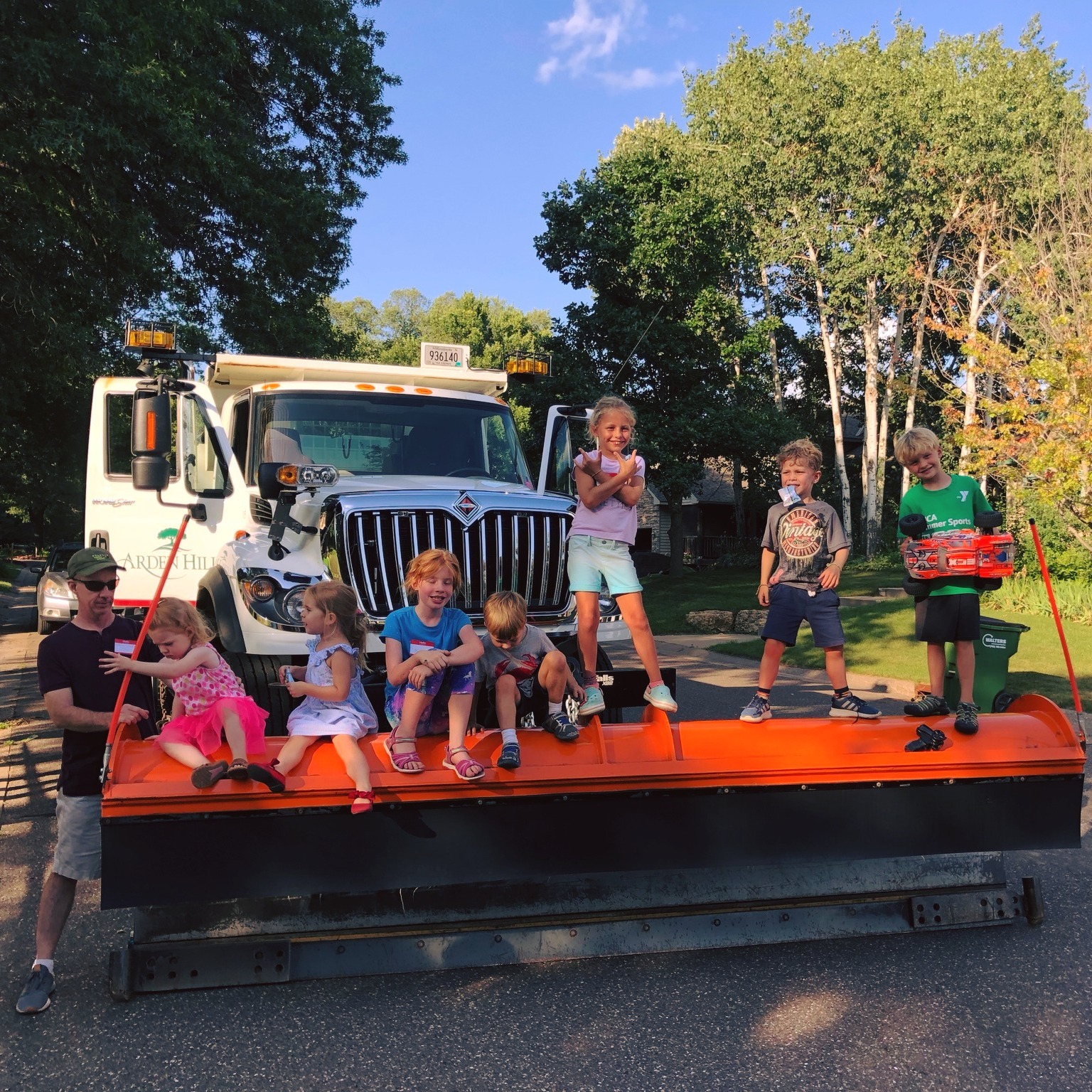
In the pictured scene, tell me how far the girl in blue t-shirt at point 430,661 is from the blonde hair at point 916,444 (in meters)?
2.48

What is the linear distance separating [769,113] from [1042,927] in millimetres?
32561

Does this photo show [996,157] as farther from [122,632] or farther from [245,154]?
[122,632]

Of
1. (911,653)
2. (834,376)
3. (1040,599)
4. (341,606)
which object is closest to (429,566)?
(341,606)

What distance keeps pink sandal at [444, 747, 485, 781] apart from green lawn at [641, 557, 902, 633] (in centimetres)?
1479

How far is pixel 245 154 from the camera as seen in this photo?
1655 cm

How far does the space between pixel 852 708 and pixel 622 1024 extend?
77.5 inches

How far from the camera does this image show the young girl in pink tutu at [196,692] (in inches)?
151

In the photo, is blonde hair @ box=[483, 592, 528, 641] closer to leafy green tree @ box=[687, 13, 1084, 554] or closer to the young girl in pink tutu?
the young girl in pink tutu

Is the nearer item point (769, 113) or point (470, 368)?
point (470, 368)

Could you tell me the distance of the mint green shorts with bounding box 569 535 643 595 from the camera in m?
5.23

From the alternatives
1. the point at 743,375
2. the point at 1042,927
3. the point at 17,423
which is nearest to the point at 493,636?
the point at 1042,927

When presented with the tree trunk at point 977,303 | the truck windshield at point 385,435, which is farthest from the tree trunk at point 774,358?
the truck windshield at point 385,435

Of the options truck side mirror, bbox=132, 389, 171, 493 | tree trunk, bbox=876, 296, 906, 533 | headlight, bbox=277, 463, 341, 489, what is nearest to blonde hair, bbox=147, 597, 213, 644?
headlight, bbox=277, 463, 341, 489

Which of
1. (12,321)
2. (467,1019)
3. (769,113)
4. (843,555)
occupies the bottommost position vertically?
Answer: (467,1019)
